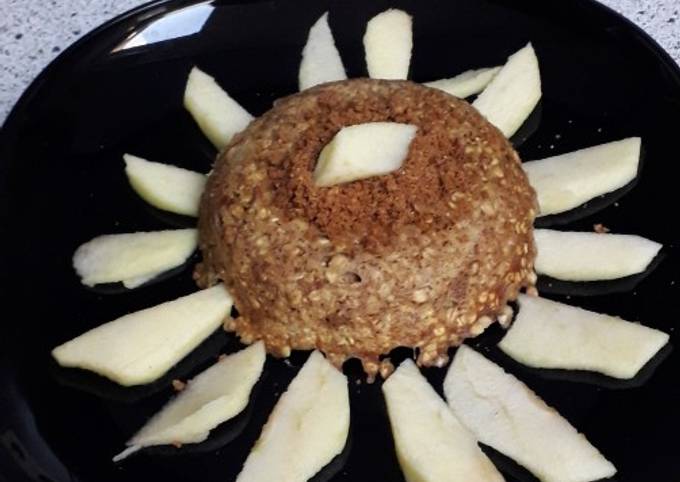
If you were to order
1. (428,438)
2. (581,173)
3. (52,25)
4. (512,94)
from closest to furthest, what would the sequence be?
(428,438) → (581,173) → (512,94) → (52,25)

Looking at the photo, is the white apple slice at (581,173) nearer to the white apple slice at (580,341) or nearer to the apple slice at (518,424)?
the white apple slice at (580,341)

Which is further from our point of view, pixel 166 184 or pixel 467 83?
pixel 467 83

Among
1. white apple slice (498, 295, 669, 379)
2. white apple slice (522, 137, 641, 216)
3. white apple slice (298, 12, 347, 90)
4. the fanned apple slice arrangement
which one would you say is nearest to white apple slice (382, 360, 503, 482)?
the fanned apple slice arrangement

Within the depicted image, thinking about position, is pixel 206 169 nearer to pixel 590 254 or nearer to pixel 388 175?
pixel 388 175

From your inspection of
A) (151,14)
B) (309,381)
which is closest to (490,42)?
(151,14)

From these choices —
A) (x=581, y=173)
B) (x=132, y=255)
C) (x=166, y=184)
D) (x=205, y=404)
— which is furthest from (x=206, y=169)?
(x=581, y=173)

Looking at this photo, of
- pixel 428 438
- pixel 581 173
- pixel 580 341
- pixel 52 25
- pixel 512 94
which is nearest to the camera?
pixel 428 438

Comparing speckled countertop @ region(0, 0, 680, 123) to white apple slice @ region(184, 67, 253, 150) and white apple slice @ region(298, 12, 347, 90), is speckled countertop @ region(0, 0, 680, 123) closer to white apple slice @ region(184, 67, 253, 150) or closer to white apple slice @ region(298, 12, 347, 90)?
white apple slice @ region(184, 67, 253, 150)
